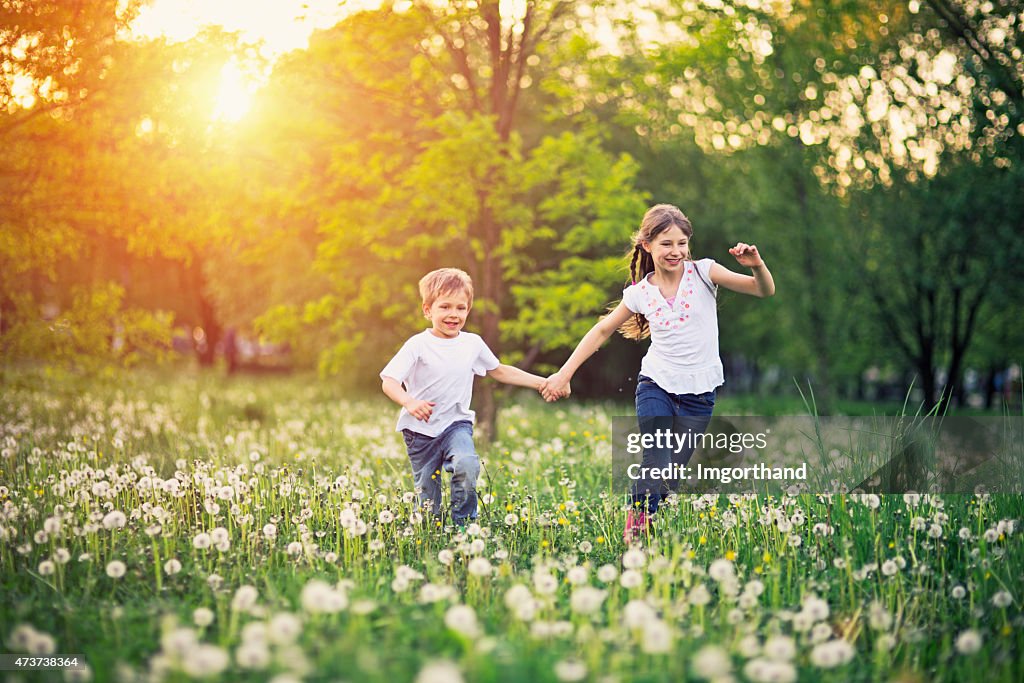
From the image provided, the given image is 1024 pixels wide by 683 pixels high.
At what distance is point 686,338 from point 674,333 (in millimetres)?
83

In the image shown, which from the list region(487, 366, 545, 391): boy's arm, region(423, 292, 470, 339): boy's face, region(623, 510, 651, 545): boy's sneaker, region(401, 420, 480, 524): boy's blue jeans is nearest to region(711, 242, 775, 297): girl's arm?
region(487, 366, 545, 391): boy's arm

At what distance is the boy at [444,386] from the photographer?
5438 mm

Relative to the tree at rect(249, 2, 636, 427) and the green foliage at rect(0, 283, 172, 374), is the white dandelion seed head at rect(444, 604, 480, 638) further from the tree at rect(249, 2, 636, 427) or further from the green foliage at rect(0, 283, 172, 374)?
the green foliage at rect(0, 283, 172, 374)

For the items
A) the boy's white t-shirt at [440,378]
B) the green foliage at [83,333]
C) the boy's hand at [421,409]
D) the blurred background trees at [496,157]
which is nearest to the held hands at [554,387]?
the boy's white t-shirt at [440,378]

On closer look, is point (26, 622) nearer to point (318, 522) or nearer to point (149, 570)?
point (149, 570)

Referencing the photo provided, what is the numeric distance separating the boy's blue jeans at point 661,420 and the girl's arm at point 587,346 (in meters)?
0.51

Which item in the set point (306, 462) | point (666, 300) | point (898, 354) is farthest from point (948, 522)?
point (898, 354)

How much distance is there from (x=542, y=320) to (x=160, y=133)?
16.0ft

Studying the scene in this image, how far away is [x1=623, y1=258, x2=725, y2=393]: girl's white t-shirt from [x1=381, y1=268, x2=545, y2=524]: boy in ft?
2.76

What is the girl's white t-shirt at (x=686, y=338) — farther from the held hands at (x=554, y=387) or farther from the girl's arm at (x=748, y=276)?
the held hands at (x=554, y=387)

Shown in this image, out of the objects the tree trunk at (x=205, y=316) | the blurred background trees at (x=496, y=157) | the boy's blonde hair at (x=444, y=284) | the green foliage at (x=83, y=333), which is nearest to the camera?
the boy's blonde hair at (x=444, y=284)

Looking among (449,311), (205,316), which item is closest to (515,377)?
(449,311)

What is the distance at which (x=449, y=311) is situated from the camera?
5504 mm

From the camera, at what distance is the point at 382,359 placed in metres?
18.3
